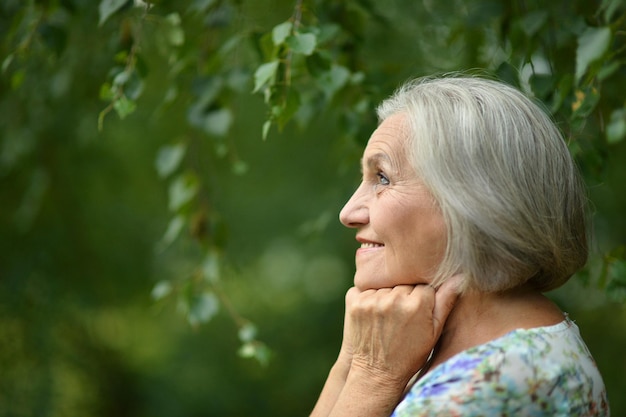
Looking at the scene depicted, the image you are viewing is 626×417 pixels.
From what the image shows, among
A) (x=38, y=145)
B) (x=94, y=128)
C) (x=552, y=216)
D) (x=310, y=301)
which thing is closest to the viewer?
(x=552, y=216)

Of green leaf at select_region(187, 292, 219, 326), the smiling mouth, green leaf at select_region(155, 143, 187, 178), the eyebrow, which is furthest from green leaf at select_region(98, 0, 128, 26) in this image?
green leaf at select_region(187, 292, 219, 326)

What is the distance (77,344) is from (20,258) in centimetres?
104

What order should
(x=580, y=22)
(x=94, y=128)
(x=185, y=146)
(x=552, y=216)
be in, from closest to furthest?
(x=552, y=216)
(x=580, y=22)
(x=185, y=146)
(x=94, y=128)

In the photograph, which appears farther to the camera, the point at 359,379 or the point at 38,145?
the point at 38,145

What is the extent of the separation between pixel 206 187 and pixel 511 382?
201 centimetres

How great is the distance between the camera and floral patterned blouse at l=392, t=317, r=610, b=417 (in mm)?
1630

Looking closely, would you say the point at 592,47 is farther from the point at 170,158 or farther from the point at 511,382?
the point at 170,158

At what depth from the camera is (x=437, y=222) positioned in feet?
6.09

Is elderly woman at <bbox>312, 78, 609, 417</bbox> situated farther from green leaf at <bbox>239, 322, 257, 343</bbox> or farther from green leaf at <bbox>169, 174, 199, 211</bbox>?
green leaf at <bbox>169, 174, 199, 211</bbox>

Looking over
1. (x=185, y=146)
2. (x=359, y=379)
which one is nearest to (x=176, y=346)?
(x=185, y=146)

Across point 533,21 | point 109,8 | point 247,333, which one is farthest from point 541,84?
point 247,333

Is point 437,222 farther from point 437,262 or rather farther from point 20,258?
point 20,258

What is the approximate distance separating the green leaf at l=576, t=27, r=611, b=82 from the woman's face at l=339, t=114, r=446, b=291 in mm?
509

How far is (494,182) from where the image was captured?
1.79 meters
